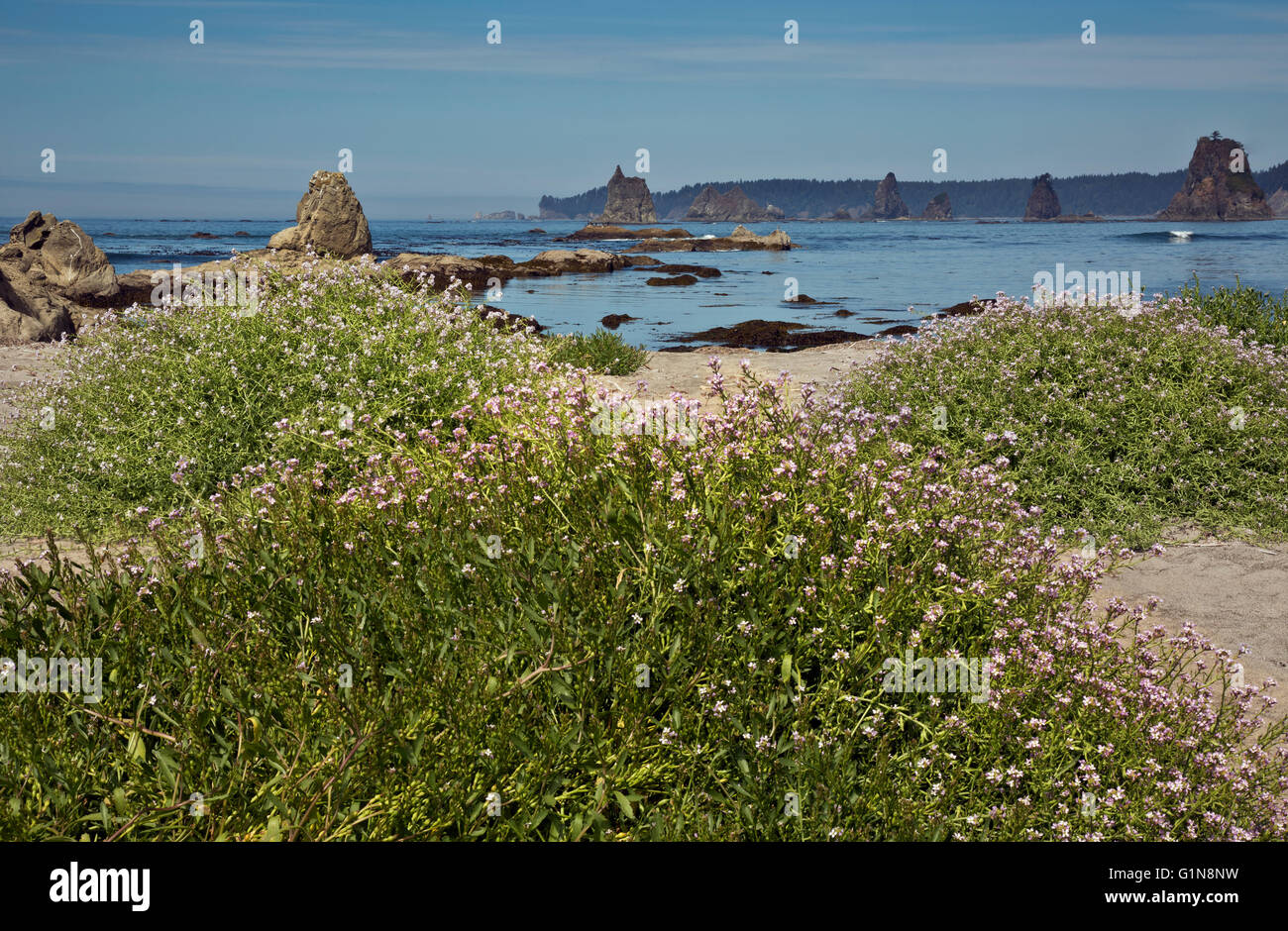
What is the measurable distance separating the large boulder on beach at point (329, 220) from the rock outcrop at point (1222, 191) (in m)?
209

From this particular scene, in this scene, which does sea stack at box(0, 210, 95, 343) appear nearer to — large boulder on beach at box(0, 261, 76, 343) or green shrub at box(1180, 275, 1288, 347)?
large boulder on beach at box(0, 261, 76, 343)

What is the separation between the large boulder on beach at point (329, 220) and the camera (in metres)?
37.2

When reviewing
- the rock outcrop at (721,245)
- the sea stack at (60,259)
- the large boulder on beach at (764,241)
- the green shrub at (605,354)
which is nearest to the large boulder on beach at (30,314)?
the sea stack at (60,259)

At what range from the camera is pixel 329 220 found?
37.3 metres

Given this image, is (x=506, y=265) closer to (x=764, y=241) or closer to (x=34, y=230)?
(x=34, y=230)

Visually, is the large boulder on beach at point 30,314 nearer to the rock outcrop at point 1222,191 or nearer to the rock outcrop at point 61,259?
the rock outcrop at point 61,259

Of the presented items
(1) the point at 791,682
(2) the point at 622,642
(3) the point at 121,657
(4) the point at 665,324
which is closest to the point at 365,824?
(2) the point at 622,642

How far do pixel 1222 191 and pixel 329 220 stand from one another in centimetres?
21173

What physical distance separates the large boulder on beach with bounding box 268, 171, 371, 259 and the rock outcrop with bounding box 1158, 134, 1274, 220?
209 meters

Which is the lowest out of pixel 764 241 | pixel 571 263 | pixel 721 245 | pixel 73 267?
pixel 73 267

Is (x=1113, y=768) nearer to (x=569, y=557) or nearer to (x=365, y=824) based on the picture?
(x=569, y=557)

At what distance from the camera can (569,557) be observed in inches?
149

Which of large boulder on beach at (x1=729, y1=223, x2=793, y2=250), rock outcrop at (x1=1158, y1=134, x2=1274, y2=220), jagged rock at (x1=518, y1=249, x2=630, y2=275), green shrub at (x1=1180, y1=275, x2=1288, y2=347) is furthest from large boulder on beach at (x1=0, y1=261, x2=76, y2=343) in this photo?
rock outcrop at (x1=1158, y1=134, x2=1274, y2=220)

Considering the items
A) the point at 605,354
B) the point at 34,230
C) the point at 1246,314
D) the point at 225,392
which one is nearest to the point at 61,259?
the point at 34,230
